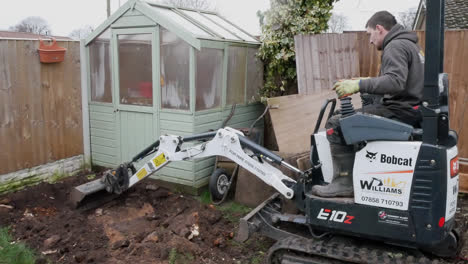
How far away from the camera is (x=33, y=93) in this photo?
6.45 meters

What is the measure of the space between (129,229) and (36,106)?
2.62 m

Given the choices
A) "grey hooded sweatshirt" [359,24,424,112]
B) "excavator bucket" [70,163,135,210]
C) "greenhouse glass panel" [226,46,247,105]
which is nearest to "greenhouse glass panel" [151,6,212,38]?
"greenhouse glass panel" [226,46,247,105]

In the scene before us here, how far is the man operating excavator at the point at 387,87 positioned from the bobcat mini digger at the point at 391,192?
5.3 inches

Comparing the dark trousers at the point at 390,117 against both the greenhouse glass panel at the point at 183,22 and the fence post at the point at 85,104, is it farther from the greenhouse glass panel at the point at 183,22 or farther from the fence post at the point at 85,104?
the fence post at the point at 85,104

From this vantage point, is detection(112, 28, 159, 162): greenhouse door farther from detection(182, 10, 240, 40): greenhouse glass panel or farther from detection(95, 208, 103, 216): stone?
detection(95, 208, 103, 216): stone

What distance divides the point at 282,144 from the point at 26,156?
3.81 m

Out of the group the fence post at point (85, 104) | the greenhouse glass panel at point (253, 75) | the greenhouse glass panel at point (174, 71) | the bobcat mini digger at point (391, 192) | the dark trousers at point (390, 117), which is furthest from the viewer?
the greenhouse glass panel at point (253, 75)

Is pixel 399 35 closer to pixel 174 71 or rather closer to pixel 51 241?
pixel 174 71

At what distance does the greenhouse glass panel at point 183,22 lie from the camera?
6269mm

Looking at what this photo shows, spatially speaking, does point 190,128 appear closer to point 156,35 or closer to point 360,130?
point 156,35

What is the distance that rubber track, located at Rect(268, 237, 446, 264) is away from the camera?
11.5ft

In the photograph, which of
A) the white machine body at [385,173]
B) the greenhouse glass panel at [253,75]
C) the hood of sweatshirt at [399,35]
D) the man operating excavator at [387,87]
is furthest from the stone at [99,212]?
the hood of sweatshirt at [399,35]

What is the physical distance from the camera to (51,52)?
6480mm

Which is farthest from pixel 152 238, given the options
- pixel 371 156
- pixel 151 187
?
pixel 371 156
